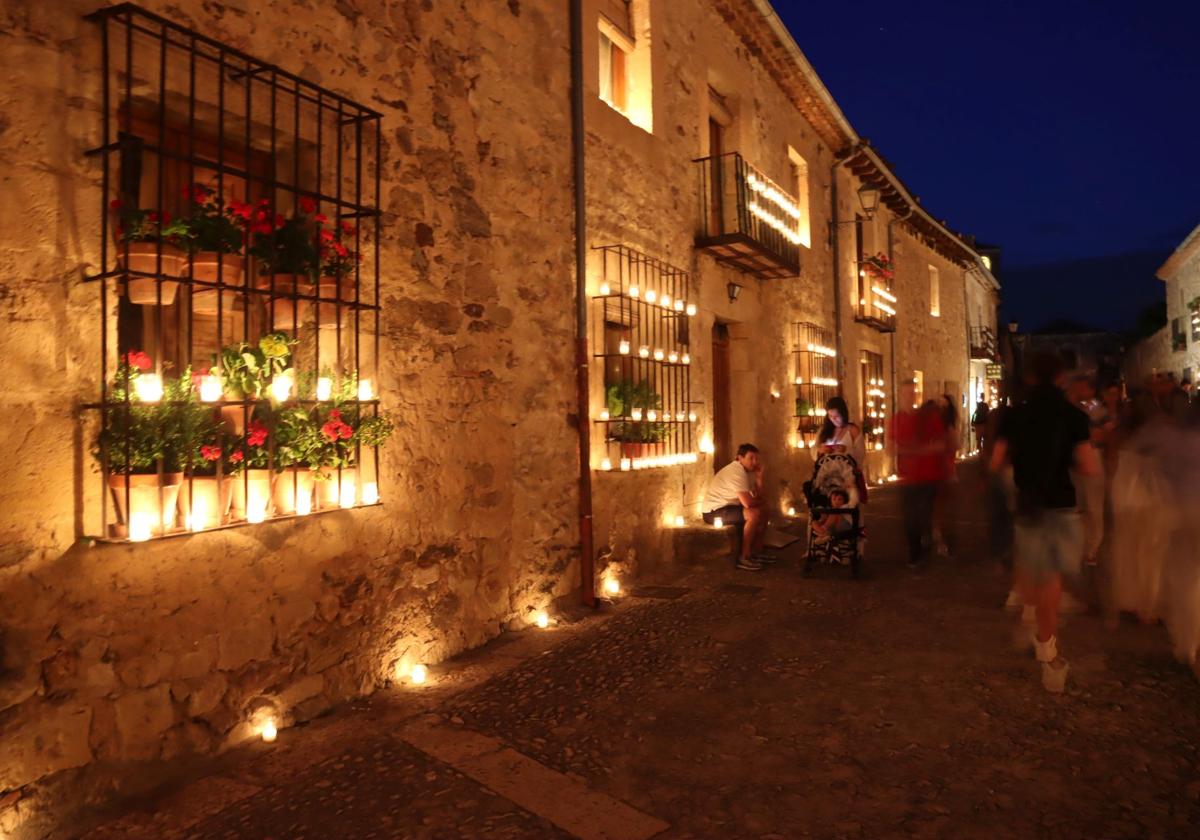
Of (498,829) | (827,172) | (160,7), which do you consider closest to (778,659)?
(498,829)

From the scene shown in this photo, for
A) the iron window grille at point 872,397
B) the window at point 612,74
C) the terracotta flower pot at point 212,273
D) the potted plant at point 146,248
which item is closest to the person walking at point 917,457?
the window at point 612,74

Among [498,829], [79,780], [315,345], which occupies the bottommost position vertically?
[498,829]

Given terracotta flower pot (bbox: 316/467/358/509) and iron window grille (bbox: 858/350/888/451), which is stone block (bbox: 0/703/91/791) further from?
iron window grille (bbox: 858/350/888/451)

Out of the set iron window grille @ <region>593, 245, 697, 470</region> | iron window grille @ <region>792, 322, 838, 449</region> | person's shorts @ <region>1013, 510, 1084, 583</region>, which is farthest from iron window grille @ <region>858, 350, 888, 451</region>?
person's shorts @ <region>1013, 510, 1084, 583</region>

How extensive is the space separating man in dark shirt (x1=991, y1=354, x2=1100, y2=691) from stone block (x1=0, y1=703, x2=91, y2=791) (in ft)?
14.1

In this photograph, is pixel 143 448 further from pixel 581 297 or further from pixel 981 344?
pixel 981 344

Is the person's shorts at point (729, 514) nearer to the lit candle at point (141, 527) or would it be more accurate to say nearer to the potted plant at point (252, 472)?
the potted plant at point (252, 472)

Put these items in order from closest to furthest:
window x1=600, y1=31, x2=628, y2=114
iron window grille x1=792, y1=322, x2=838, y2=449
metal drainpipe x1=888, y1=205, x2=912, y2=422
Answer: window x1=600, y1=31, x2=628, y2=114
iron window grille x1=792, y1=322, x2=838, y2=449
metal drainpipe x1=888, y1=205, x2=912, y2=422

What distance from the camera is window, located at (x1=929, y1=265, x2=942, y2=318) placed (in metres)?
20.1

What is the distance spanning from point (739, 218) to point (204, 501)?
6.85 m

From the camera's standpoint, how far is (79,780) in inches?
119

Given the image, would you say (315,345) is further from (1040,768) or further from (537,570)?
(1040,768)

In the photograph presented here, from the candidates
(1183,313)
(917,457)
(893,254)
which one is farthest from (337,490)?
(1183,313)

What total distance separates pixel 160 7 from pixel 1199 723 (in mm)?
5492
